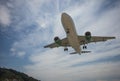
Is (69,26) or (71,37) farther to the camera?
(71,37)

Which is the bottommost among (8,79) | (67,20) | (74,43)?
(74,43)

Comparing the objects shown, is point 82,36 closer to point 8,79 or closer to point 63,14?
point 63,14

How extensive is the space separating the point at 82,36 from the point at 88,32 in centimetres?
526

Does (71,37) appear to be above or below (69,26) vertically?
below

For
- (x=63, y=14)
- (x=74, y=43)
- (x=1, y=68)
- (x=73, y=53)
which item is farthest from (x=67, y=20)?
(x=1, y=68)

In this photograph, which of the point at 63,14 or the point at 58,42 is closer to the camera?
the point at 63,14

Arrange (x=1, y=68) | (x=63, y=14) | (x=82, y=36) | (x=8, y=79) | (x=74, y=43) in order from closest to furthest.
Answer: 1. (x=63, y=14)
2. (x=74, y=43)
3. (x=82, y=36)
4. (x=8, y=79)
5. (x=1, y=68)

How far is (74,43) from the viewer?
44.4 meters

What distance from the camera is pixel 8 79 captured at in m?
157

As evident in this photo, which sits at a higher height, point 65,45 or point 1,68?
point 1,68

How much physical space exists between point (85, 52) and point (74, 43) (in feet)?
32.8

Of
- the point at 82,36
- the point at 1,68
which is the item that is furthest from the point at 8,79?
the point at 82,36

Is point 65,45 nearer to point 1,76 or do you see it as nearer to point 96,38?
point 96,38

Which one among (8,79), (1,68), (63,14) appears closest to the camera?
(63,14)
